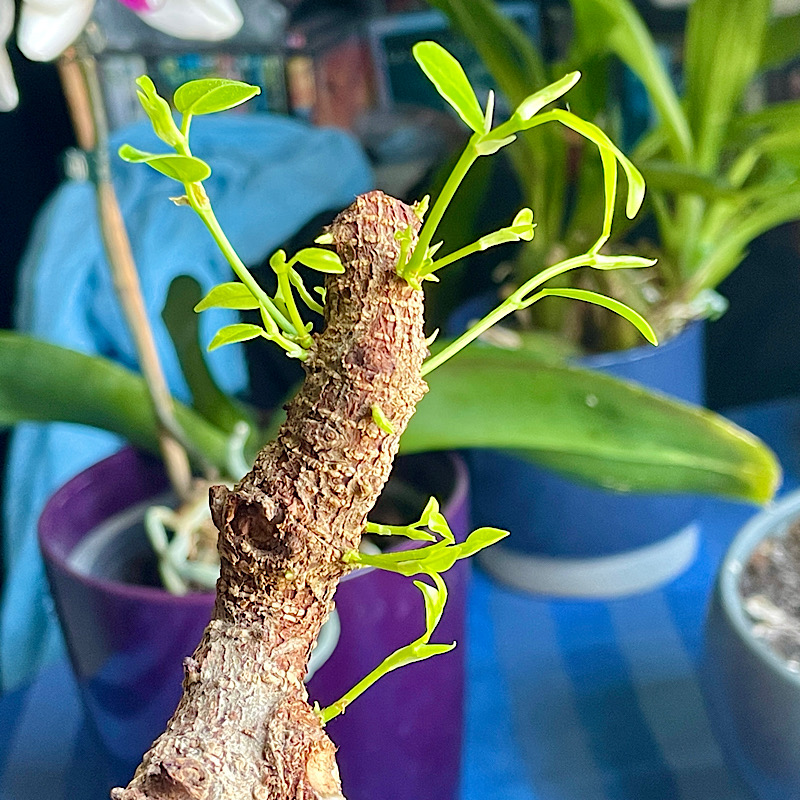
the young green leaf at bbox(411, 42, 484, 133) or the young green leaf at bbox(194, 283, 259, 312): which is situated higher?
the young green leaf at bbox(411, 42, 484, 133)

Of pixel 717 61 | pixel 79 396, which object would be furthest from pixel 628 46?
pixel 79 396

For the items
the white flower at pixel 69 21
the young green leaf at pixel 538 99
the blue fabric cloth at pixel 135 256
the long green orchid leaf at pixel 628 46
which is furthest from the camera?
the blue fabric cloth at pixel 135 256

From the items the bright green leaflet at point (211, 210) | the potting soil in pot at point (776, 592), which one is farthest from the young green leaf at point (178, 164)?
the potting soil in pot at point (776, 592)

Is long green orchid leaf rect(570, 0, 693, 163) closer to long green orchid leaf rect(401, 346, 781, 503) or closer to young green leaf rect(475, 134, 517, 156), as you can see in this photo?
long green orchid leaf rect(401, 346, 781, 503)

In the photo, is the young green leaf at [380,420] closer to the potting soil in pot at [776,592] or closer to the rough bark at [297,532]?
the rough bark at [297,532]

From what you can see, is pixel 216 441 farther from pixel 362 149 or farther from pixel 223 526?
pixel 362 149

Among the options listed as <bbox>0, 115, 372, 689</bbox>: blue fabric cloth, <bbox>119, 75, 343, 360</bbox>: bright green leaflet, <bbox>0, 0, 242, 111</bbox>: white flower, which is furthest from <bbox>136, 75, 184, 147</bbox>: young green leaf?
<bbox>0, 115, 372, 689</bbox>: blue fabric cloth
